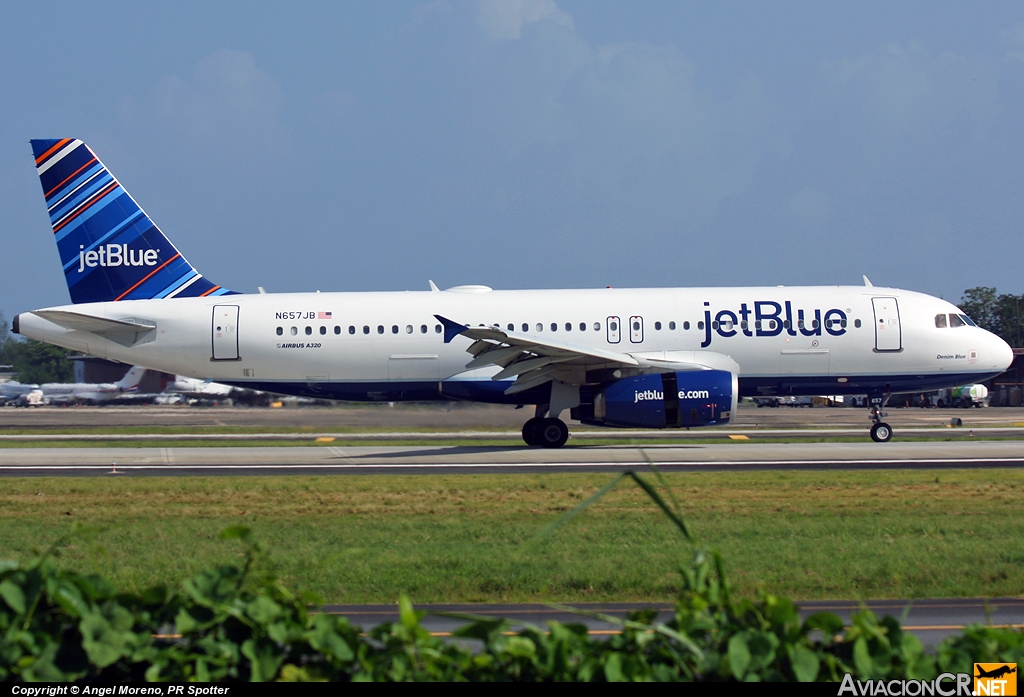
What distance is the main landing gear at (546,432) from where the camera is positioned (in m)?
25.9

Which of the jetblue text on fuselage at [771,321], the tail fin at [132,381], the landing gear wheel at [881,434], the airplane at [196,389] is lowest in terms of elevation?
the landing gear wheel at [881,434]

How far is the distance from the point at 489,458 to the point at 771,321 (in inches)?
341

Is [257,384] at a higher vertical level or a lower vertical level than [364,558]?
higher

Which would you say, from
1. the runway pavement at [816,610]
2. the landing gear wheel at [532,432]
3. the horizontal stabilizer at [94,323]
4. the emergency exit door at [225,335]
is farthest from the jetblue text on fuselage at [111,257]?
the runway pavement at [816,610]

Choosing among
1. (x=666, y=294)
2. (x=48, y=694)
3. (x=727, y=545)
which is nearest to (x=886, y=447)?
(x=666, y=294)

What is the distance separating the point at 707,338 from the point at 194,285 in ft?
49.4

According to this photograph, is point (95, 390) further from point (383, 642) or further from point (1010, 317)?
point (1010, 317)

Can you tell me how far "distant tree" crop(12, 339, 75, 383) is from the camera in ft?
300

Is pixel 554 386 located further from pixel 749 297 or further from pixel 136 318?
pixel 136 318

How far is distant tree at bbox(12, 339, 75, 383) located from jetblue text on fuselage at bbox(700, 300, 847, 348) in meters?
78.7

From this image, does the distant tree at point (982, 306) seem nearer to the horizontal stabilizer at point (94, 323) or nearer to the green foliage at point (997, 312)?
the green foliage at point (997, 312)

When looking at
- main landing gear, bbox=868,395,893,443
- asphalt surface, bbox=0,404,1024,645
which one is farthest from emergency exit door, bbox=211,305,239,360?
main landing gear, bbox=868,395,893,443

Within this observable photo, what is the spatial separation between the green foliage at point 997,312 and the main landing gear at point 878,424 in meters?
87.8

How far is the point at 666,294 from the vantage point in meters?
26.6
